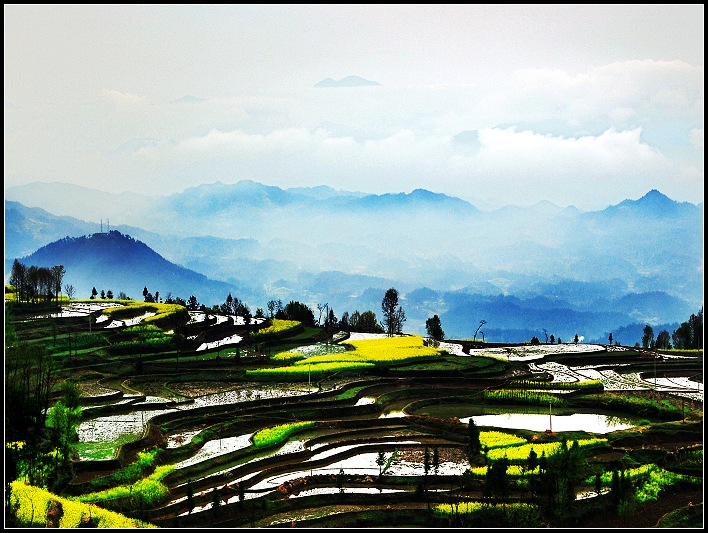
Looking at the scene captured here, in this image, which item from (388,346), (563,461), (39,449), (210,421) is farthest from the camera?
(388,346)

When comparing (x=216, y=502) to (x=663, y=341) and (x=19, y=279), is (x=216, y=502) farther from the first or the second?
(x=663, y=341)

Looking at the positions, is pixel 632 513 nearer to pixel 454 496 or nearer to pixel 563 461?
pixel 563 461

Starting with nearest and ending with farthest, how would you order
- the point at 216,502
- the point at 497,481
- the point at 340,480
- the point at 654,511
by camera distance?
the point at 216,502 → the point at 654,511 → the point at 497,481 → the point at 340,480

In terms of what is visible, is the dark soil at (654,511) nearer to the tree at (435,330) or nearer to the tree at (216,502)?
the tree at (216,502)

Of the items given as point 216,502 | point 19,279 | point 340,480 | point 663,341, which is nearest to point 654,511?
point 340,480

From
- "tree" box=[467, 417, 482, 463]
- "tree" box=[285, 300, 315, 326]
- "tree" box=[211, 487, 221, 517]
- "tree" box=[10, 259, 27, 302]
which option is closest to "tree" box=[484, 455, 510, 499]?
"tree" box=[467, 417, 482, 463]

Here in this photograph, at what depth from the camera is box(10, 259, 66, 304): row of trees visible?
2312 inches

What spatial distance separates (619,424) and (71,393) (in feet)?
68.9

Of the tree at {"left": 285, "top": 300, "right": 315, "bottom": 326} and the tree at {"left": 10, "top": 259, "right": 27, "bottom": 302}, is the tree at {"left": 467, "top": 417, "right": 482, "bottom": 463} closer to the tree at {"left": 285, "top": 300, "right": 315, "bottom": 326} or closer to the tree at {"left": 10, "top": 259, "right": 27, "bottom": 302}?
the tree at {"left": 285, "top": 300, "right": 315, "bottom": 326}

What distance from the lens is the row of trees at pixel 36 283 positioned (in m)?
58.7

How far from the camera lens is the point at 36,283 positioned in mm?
60375

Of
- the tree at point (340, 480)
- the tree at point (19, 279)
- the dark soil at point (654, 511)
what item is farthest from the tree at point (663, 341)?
the tree at point (19, 279)

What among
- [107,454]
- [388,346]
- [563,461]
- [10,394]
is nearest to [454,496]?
[563,461]

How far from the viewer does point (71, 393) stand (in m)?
25.2
